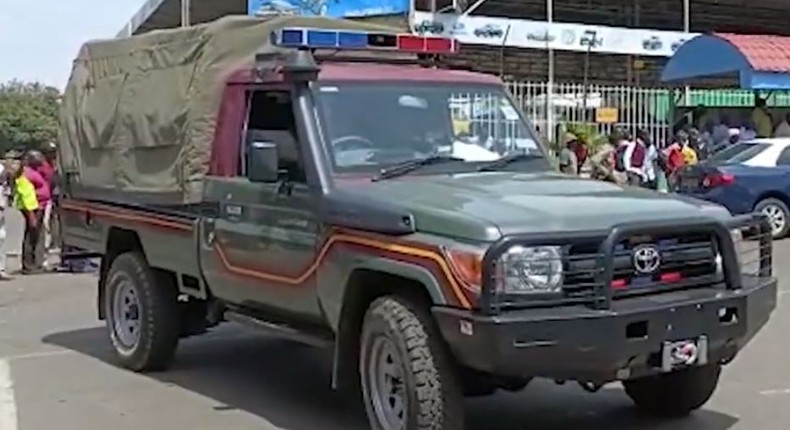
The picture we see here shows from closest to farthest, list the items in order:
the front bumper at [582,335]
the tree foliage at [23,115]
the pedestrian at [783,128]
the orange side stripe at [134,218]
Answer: the front bumper at [582,335] → the orange side stripe at [134,218] → the pedestrian at [783,128] → the tree foliage at [23,115]

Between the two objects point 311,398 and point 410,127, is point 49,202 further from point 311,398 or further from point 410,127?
point 410,127

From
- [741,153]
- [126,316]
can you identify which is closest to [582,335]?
[126,316]

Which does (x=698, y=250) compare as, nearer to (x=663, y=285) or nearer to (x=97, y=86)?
(x=663, y=285)

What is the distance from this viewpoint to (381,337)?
6625mm

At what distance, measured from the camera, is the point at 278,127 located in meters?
7.75

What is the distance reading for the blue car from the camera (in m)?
18.8

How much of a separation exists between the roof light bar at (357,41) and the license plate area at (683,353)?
2.92 metres

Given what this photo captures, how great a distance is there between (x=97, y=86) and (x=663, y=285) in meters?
5.70

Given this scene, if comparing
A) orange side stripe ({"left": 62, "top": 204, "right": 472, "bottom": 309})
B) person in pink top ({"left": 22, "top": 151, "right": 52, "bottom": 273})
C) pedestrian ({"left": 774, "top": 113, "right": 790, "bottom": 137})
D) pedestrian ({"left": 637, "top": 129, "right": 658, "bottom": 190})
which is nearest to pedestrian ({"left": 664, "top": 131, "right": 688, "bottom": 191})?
pedestrian ({"left": 637, "top": 129, "right": 658, "bottom": 190})

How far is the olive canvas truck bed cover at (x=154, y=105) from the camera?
866 centimetres

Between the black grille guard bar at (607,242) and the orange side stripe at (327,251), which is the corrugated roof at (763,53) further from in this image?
the black grille guard bar at (607,242)

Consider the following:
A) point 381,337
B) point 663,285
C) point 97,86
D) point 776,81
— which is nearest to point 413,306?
point 381,337

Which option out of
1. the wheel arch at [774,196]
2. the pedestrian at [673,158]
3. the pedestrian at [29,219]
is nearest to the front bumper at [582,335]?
the pedestrian at [29,219]

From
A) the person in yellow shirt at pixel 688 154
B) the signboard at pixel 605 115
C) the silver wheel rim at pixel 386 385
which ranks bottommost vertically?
the silver wheel rim at pixel 386 385
